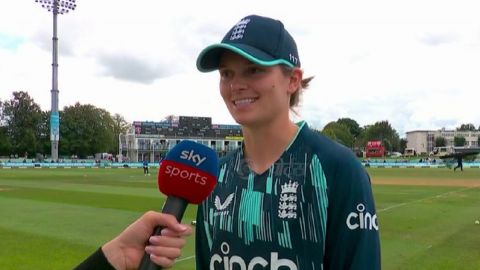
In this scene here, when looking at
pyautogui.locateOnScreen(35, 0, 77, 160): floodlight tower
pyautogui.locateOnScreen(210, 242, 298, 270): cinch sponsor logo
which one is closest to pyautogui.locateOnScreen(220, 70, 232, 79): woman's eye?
pyautogui.locateOnScreen(210, 242, 298, 270): cinch sponsor logo

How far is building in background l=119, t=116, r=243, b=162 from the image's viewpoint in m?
108

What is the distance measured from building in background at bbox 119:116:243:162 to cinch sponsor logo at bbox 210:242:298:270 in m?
101

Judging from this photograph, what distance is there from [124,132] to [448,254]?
385ft

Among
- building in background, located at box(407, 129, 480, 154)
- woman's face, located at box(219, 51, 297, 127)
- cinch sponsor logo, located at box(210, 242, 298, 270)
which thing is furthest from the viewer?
building in background, located at box(407, 129, 480, 154)

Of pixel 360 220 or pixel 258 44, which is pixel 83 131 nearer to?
pixel 258 44

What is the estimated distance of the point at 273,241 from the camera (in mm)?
2123

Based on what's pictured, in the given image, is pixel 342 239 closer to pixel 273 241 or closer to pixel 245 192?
pixel 273 241

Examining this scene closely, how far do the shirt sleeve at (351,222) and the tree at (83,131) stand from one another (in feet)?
339

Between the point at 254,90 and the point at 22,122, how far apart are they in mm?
105664

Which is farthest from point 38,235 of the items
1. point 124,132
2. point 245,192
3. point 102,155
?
point 124,132

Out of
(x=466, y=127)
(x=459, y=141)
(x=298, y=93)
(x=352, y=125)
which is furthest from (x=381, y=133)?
(x=298, y=93)

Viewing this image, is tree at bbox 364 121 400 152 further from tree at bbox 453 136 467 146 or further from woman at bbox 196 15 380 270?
woman at bbox 196 15 380 270

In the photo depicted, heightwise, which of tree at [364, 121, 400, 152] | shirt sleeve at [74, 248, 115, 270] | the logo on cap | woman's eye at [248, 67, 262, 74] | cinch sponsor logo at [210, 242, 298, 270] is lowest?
cinch sponsor logo at [210, 242, 298, 270]

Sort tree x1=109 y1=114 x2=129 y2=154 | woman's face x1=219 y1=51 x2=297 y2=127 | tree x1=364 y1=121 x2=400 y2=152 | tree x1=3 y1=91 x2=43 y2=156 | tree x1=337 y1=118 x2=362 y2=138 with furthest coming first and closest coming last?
tree x1=337 y1=118 x2=362 y2=138 < tree x1=364 y1=121 x2=400 y2=152 < tree x1=109 y1=114 x2=129 y2=154 < tree x1=3 y1=91 x2=43 y2=156 < woman's face x1=219 y1=51 x2=297 y2=127
